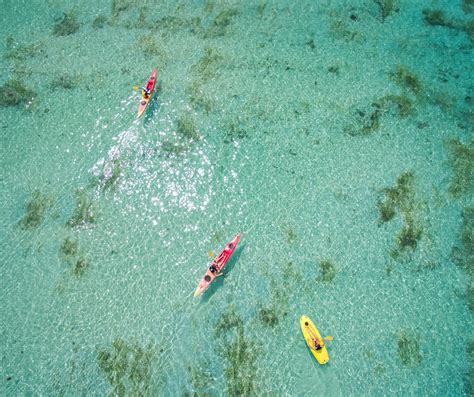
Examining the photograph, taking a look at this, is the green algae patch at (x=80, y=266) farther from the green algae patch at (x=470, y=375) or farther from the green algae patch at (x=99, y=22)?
the green algae patch at (x=470, y=375)

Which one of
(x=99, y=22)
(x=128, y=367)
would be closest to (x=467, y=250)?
(x=128, y=367)

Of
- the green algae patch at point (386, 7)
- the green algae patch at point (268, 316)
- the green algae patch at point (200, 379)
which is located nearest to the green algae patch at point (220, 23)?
the green algae patch at point (386, 7)

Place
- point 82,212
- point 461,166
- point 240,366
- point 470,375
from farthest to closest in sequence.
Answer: point 461,166 < point 82,212 < point 240,366 < point 470,375

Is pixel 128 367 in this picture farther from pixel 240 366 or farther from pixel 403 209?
pixel 403 209

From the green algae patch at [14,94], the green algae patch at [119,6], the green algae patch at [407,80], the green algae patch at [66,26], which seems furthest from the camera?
the green algae patch at [119,6]

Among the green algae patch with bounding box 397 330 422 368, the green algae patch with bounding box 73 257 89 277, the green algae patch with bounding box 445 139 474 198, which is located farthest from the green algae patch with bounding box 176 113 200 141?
the green algae patch with bounding box 397 330 422 368
